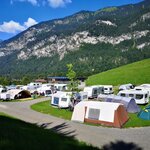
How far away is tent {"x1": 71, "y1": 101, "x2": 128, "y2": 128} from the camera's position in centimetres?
2709

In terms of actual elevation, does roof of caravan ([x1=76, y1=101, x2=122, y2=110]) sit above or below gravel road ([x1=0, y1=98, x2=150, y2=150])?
above

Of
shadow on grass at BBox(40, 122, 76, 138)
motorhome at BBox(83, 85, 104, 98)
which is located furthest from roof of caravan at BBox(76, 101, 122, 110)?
motorhome at BBox(83, 85, 104, 98)

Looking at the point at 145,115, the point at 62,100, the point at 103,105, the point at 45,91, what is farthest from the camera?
the point at 45,91

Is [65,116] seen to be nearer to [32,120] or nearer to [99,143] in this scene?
[32,120]

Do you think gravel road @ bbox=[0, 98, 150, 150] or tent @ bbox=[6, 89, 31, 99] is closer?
gravel road @ bbox=[0, 98, 150, 150]

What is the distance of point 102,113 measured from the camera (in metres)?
28.1

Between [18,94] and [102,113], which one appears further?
[18,94]

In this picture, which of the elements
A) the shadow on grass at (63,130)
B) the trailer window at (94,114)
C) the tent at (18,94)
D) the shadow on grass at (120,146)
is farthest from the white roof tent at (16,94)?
the shadow on grass at (120,146)

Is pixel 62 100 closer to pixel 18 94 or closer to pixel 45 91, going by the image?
pixel 18 94

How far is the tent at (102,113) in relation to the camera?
27094mm

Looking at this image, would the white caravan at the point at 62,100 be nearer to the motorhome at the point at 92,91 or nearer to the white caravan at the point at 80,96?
the white caravan at the point at 80,96

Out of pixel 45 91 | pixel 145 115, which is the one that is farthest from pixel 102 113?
pixel 45 91

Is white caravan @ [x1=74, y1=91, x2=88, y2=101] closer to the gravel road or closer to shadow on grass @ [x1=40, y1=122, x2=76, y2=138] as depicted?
the gravel road

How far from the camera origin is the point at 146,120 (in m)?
28.8
